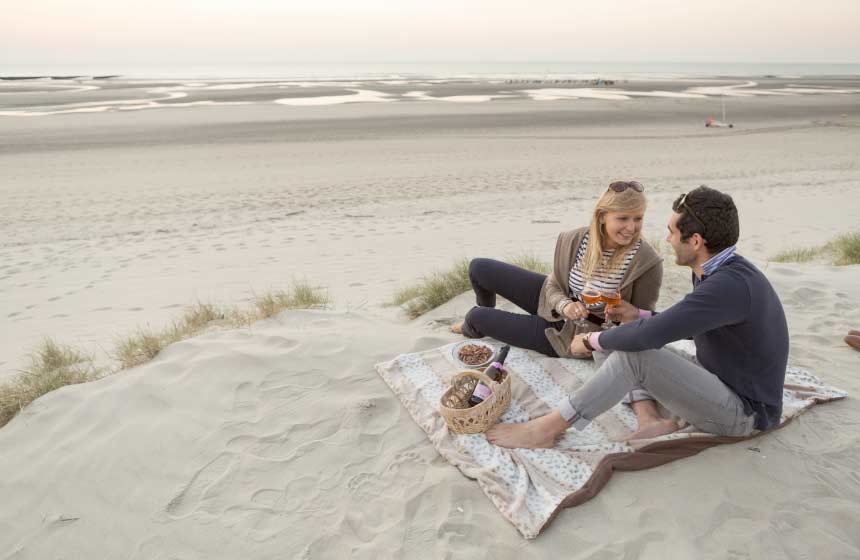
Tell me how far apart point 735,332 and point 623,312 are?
0.90 m

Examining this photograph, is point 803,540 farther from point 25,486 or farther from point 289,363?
point 25,486

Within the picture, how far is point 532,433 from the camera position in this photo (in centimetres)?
Result: 319

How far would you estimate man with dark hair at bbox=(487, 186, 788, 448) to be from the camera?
2.65 m

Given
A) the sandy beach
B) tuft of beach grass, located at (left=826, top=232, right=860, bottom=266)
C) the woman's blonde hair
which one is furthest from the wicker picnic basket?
tuft of beach grass, located at (left=826, top=232, right=860, bottom=266)

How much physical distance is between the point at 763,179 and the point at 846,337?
10605mm

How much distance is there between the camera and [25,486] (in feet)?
10.2

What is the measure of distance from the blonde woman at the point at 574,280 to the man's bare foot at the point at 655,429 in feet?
2.55

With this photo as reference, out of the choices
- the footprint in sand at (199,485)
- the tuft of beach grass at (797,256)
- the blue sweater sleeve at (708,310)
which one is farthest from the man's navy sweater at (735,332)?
the tuft of beach grass at (797,256)

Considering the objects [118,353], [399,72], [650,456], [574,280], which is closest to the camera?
[650,456]

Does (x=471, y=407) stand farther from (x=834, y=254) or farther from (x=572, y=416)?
(x=834, y=254)

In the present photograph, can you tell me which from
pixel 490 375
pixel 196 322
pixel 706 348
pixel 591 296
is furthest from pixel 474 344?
pixel 196 322

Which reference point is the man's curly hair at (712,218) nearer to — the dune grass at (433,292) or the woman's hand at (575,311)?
the woman's hand at (575,311)

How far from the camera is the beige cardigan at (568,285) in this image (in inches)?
147

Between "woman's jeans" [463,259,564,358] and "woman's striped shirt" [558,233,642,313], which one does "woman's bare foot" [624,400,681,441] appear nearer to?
"woman's striped shirt" [558,233,642,313]
